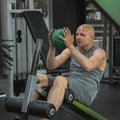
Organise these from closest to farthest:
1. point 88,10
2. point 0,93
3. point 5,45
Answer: point 5,45 → point 0,93 → point 88,10

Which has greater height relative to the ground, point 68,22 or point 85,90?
point 68,22

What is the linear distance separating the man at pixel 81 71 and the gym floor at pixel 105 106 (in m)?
0.29

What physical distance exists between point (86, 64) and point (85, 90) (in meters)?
0.31

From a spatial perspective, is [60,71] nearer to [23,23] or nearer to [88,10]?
[23,23]

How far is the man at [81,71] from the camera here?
3.40 m

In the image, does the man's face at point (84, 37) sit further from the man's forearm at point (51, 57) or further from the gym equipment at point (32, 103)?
the gym equipment at point (32, 103)

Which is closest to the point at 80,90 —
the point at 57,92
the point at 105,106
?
the point at 57,92

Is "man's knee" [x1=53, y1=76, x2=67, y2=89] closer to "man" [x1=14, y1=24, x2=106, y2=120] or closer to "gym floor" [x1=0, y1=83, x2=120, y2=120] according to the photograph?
"man" [x1=14, y1=24, x2=106, y2=120]

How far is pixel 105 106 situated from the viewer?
5262 millimetres

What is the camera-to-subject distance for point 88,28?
11.8 ft

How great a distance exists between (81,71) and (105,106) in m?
1.74

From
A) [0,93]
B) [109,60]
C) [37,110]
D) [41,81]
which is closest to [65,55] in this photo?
[41,81]

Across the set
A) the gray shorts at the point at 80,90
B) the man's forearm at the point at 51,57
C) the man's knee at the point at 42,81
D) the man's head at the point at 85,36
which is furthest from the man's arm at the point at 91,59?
the man's knee at the point at 42,81

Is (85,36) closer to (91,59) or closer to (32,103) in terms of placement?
(91,59)
